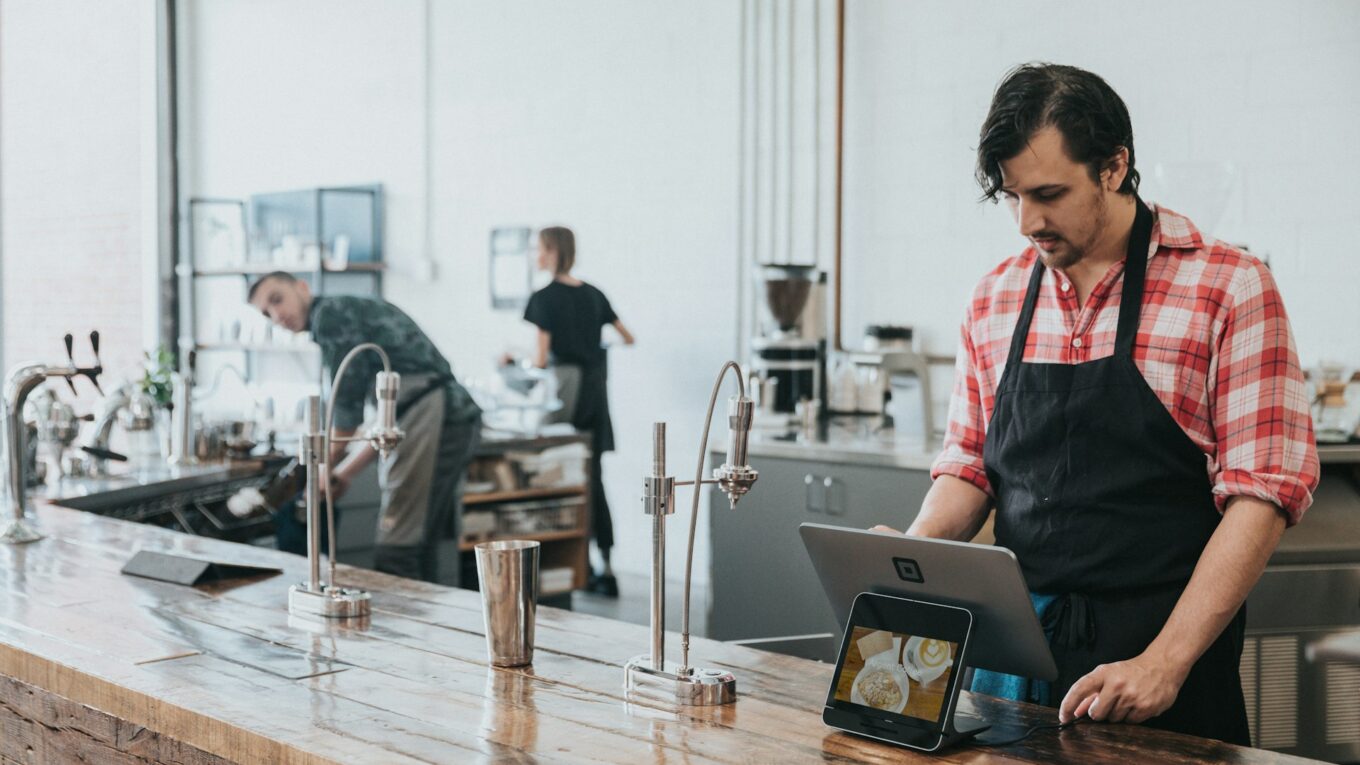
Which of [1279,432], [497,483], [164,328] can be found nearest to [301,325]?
[497,483]

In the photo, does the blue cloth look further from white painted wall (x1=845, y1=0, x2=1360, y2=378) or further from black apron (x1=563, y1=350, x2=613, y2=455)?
black apron (x1=563, y1=350, x2=613, y2=455)

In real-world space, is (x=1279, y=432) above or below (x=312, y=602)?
above

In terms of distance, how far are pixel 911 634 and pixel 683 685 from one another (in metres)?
0.34

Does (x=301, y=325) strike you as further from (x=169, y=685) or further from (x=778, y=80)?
(x=169, y=685)

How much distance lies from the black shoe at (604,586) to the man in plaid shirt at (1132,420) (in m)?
4.02

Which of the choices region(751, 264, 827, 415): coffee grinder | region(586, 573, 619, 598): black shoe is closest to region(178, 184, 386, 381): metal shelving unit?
region(586, 573, 619, 598): black shoe

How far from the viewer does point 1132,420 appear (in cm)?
190

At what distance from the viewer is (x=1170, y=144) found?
178 inches

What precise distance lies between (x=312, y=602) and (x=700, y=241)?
4.19m

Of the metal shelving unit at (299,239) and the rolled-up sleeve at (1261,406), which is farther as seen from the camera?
the metal shelving unit at (299,239)

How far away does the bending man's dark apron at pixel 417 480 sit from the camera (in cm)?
438

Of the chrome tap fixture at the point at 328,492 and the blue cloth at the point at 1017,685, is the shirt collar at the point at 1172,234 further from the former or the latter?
the chrome tap fixture at the point at 328,492

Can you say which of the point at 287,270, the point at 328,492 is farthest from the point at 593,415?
the point at 328,492

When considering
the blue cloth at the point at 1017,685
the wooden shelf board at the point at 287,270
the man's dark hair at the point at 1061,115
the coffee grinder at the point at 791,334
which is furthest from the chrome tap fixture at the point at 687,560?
the wooden shelf board at the point at 287,270
